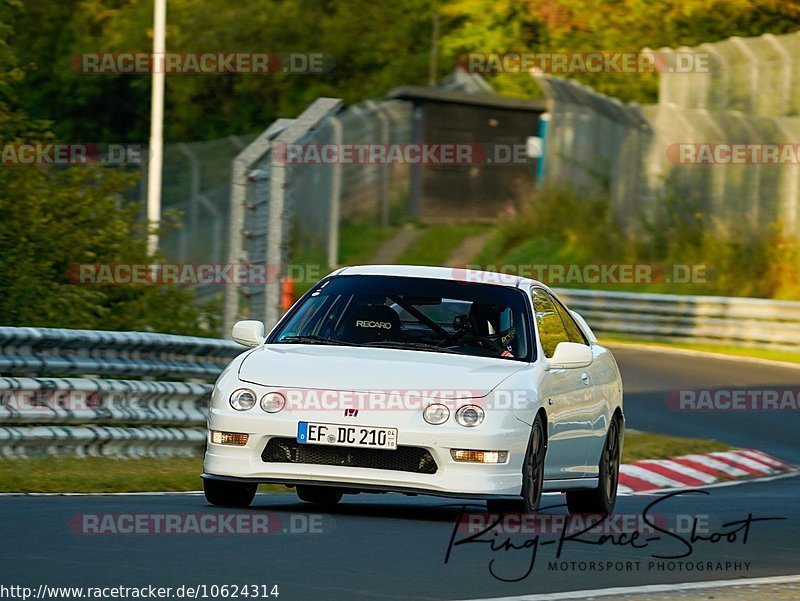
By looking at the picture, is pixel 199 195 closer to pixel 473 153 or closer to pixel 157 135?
pixel 157 135

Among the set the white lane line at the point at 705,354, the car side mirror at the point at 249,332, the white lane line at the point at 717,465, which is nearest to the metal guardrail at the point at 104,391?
the car side mirror at the point at 249,332

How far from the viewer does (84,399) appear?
45.2 ft

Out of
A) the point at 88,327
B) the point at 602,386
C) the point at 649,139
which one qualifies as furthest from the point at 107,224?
the point at 649,139

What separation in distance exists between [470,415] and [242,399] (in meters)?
1.20

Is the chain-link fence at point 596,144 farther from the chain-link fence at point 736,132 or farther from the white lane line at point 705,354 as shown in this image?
the white lane line at point 705,354

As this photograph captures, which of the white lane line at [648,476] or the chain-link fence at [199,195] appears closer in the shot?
the white lane line at [648,476]

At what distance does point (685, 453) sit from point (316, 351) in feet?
27.4

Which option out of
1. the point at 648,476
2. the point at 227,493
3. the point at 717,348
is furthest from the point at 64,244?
the point at 717,348

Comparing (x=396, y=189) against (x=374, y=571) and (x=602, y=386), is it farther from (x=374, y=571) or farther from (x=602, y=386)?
(x=374, y=571)

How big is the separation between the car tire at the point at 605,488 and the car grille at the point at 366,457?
1983 mm

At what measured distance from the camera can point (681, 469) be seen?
56.3 feet

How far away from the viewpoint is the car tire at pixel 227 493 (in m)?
10.4

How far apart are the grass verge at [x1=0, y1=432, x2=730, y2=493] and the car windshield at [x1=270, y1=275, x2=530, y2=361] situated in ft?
5.94

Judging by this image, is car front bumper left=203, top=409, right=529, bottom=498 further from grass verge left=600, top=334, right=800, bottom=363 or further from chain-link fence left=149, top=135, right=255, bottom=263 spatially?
chain-link fence left=149, top=135, right=255, bottom=263
